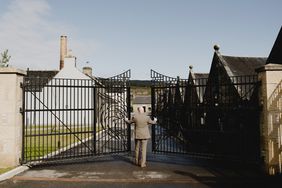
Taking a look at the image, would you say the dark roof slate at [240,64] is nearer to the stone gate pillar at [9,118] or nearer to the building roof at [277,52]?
the building roof at [277,52]

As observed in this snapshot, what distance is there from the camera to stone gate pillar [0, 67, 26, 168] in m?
9.58

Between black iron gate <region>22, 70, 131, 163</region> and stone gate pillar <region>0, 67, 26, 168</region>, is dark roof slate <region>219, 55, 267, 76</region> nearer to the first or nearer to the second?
black iron gate <region>22, 70, 131, 163</region>

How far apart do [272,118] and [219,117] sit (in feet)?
16.4

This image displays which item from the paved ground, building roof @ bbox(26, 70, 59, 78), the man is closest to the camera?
the paved ground

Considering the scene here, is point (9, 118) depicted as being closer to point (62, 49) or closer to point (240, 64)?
point (240, 64)

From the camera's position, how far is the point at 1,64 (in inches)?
1612

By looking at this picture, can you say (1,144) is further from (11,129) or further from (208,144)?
(208,144)

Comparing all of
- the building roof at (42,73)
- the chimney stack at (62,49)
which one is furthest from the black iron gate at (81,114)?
the building roof at (42,73)

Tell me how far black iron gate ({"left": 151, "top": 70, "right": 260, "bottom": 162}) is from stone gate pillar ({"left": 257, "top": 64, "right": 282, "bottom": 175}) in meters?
0.49

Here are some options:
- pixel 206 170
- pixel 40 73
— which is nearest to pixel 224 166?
pixel 206 170

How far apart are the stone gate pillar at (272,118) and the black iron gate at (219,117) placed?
49 cm

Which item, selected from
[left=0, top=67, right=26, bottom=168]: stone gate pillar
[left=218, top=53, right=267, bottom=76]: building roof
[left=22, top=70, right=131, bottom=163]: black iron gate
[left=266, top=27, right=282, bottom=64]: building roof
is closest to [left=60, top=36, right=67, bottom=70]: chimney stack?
[left=22, top=70, right=131, bottom=163]: black iron gate

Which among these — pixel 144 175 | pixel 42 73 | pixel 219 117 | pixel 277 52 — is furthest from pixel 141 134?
pixel 42 73

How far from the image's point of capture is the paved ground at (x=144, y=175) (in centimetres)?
788
